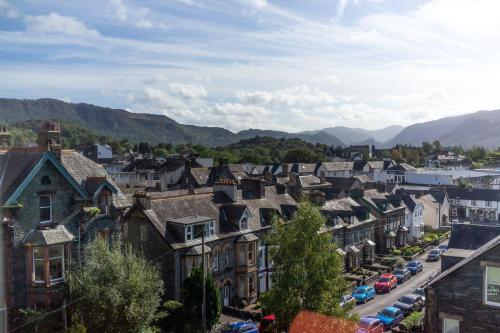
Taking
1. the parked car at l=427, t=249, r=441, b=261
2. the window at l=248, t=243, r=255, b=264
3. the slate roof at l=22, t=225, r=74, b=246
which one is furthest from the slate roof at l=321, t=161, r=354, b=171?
the slate roof at l=22, t=225, r=74, b=246

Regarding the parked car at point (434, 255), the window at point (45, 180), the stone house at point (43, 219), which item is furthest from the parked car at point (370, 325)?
the parked car at point (434, 255)

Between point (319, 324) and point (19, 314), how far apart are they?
12021 millimetres

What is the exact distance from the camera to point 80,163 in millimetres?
23797

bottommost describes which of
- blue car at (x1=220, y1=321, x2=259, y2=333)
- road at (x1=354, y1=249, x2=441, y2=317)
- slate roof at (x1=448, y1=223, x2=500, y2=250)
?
road at (x1=354, y1=249, x2=441, y2=317)

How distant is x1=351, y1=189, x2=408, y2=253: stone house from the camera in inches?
1949

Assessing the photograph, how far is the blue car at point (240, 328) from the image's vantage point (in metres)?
24.9

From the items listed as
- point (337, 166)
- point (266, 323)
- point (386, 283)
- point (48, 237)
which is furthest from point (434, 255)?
point (337, 166)

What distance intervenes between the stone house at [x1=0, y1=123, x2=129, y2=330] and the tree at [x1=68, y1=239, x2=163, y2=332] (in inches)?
51.4

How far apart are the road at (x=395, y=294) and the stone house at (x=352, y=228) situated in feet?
16.8

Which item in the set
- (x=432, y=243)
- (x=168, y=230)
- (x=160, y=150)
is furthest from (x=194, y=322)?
(x=160, y=150)

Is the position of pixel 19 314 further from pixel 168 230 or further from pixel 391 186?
pixel 391 186

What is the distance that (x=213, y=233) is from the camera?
3106cm

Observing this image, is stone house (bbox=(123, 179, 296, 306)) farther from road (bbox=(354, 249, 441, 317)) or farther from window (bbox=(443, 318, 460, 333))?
window (bbox=(443, 318, 460, 333))

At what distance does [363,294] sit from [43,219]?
22.2 m
